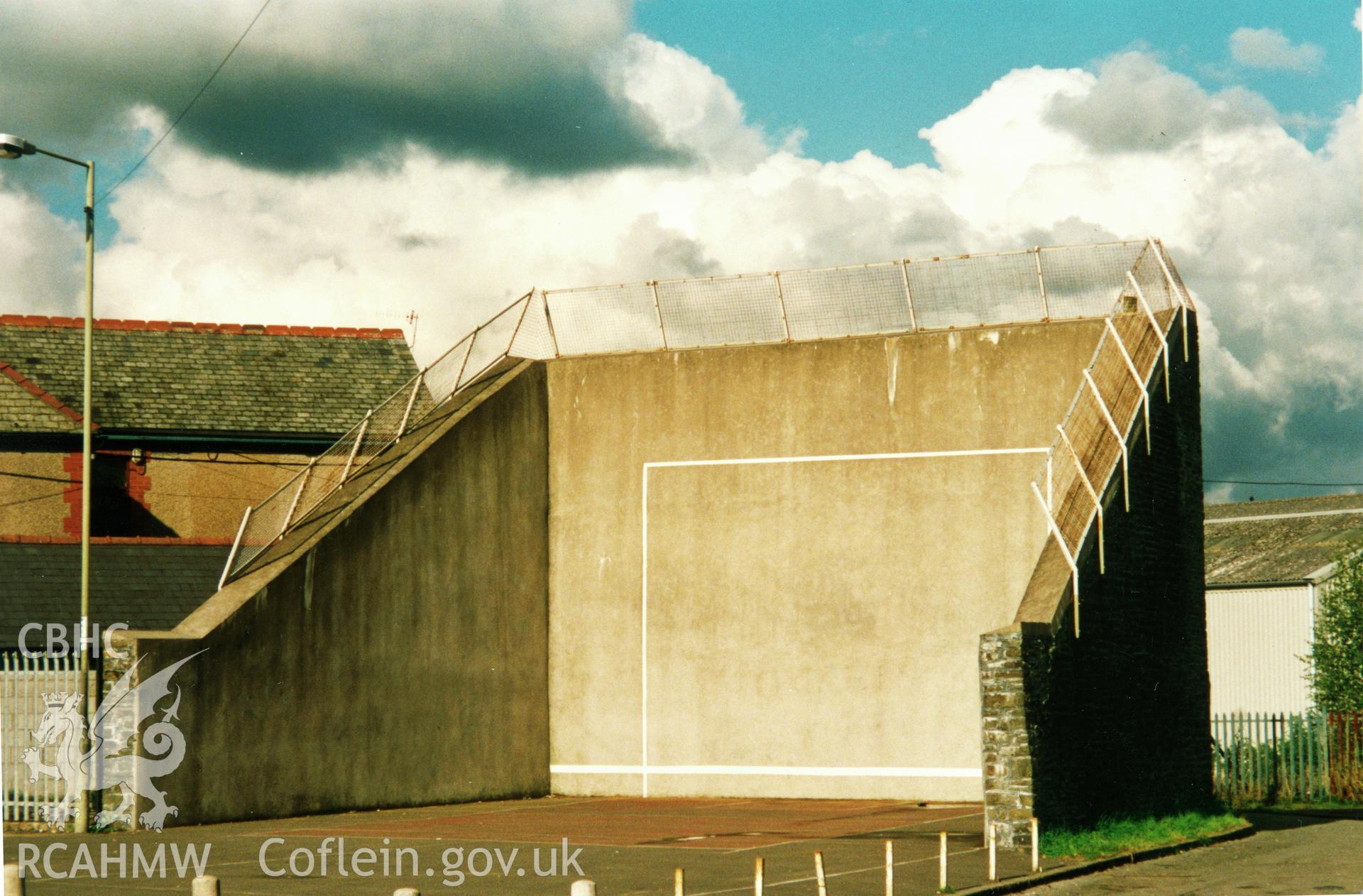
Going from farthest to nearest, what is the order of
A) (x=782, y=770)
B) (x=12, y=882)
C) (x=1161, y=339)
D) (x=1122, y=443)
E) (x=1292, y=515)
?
(x=1292, y=515) < (x=782, y=770) < (x=1161, y=339) < (x=1122, y=443) < (x=12, y=882)

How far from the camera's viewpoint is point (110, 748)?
707 inches

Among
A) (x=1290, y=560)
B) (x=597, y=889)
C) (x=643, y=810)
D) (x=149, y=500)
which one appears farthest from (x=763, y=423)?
(x=1290, y=560)

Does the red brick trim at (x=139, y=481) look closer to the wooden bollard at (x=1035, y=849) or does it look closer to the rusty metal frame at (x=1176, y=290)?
the rusty metal frame at (x=1176, y=290)

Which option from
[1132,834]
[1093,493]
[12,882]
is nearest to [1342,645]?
→ [1093,493]

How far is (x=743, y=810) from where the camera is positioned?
68.7ft

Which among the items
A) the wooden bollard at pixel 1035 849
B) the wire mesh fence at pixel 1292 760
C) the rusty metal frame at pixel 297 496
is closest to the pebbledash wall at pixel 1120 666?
the wooden bollard at pixel 1035 849

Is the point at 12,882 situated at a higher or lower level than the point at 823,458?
lower

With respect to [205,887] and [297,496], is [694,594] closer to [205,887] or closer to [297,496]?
[297,496]

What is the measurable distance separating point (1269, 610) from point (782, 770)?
2236cm

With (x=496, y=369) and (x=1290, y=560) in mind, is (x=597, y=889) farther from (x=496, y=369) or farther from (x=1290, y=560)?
(x=1290, y=560)

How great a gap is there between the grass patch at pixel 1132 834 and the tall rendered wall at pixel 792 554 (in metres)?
3.59

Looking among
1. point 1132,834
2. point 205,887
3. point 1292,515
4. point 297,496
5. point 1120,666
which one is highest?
point 1292,515

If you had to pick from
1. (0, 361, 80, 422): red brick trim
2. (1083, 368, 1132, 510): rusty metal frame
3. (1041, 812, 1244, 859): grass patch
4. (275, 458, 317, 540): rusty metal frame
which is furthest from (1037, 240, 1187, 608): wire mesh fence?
(0, 361, 80, 422): red brick trim

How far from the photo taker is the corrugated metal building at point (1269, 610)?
3906 centimetres
